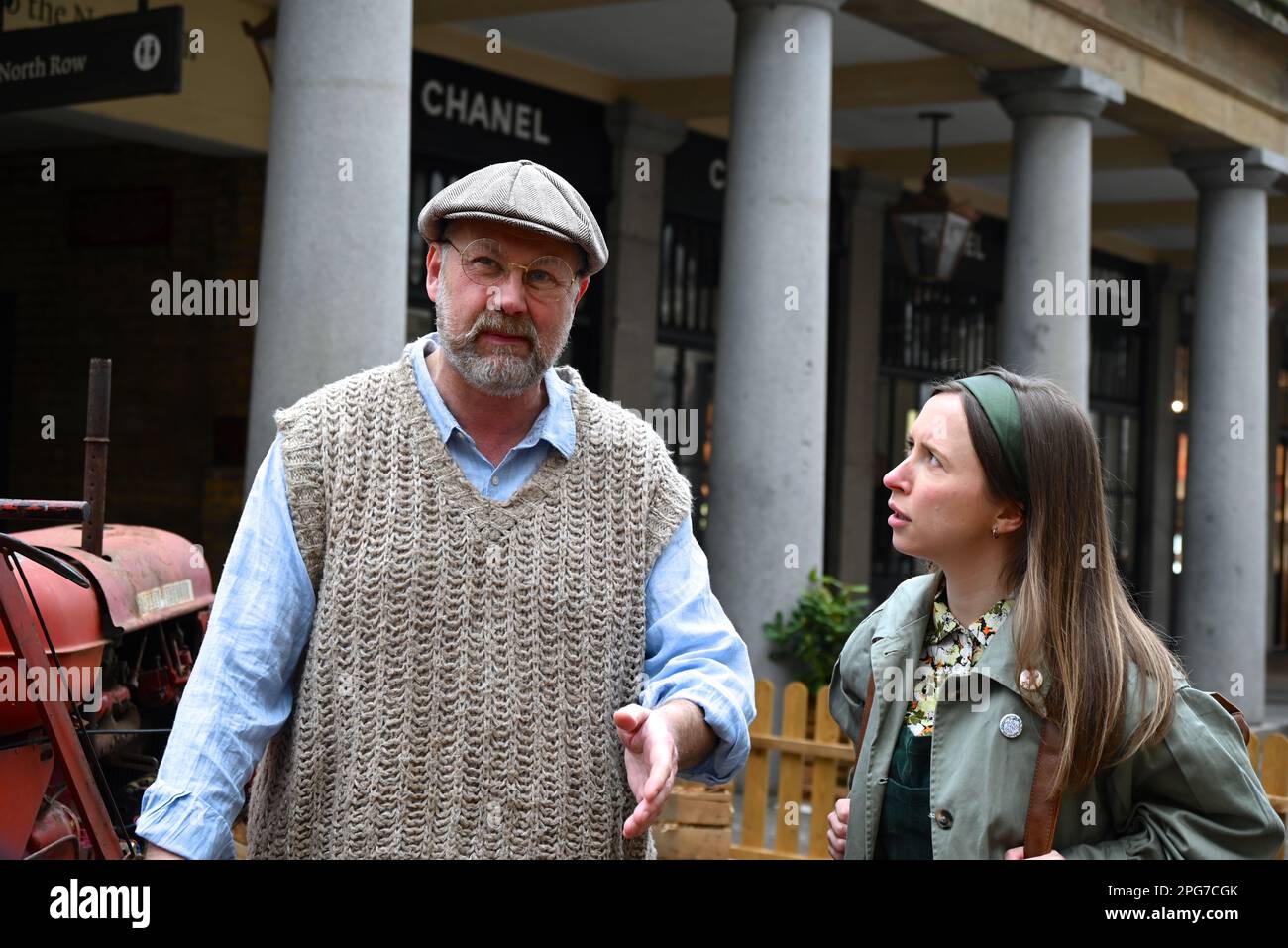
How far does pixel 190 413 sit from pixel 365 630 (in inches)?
338

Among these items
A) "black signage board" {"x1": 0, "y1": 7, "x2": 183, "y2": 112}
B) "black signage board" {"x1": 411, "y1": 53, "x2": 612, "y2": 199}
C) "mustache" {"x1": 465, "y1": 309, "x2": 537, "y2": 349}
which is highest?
"black signage board" {"x1": 411, "y1": 53, "x2": 612, "y2": 199}

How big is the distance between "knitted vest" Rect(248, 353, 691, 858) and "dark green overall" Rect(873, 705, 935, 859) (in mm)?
437

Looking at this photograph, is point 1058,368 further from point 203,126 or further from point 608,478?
point 608,478

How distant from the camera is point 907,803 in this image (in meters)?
2.74

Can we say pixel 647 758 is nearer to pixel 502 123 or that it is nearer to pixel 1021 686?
pixel 1021 686

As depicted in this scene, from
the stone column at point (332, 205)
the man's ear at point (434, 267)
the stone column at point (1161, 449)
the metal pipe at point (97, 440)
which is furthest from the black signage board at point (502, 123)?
the stone column at point (1161, 449)

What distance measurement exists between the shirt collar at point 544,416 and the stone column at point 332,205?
378 centimetres

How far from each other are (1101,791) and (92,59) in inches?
221

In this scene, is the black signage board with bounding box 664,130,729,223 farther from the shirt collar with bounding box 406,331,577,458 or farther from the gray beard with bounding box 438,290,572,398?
the gray beard with bounding box 438,290,572,398

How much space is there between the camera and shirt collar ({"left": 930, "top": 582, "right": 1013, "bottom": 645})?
2.80 m

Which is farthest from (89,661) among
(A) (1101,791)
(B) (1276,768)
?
(B) (1276,768)

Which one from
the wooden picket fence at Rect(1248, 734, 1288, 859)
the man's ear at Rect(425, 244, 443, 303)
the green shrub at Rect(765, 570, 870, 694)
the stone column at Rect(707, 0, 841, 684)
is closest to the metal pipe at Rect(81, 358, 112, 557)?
the man's ear at Rect(425, 244, 443, 303)

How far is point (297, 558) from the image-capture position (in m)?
2.50

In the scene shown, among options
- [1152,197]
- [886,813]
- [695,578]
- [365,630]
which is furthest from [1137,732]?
[1152,197]
